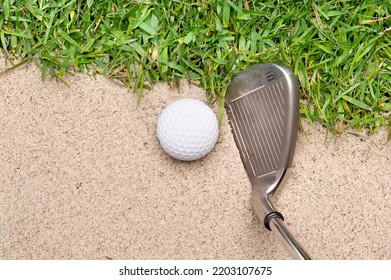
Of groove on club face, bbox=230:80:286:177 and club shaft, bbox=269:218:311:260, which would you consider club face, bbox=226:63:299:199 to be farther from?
club shaft, bbox=269:218:311:260

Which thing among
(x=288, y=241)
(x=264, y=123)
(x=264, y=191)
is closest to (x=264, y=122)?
(x=264, y=123)

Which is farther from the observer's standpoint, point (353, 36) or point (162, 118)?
point (353, 36)

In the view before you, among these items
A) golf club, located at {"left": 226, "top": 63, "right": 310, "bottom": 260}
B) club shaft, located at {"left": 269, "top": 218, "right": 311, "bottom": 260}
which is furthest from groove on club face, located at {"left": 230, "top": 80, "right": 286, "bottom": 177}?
club shaft, located at {"left": 269, "top": 218, "right": 311, "bottom": 260}

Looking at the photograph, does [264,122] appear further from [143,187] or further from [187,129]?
[143,187]

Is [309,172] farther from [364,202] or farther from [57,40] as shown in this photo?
[57,40]
